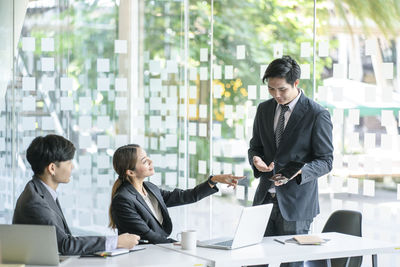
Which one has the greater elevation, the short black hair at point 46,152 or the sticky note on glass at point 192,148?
the short black hair at point 46,152

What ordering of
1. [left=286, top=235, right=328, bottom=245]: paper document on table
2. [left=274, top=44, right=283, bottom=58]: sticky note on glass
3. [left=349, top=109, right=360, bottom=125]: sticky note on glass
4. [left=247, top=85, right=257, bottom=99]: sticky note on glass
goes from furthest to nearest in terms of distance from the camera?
1. [left=247, top=85, right=257, bottom=99]: sticky note on glass
2. [left=274, top=44, right=283, bottom=58]: sticky note on glass
3. [left=349, top=109, right=360, bottom=125]: sticky note on glass
4. [left=286, top=235, right=328, bottom=245]: paper document on table

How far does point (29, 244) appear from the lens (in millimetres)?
3125

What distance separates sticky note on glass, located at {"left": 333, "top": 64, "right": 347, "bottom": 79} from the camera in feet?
18.3

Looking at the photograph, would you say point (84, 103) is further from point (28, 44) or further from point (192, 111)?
point (192, 111)

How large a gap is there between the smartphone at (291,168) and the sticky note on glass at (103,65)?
10.6 ft

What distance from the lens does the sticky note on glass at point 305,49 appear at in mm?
5816

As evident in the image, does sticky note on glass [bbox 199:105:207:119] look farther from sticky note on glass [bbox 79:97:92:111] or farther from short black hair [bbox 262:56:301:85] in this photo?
short black hair [bbox 262:56:301:85]

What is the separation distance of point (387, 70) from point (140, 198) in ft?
7.69


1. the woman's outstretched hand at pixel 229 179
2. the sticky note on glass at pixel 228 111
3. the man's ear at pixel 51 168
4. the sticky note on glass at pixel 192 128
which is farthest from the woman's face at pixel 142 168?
the sticky note on glass at pixel 192 128

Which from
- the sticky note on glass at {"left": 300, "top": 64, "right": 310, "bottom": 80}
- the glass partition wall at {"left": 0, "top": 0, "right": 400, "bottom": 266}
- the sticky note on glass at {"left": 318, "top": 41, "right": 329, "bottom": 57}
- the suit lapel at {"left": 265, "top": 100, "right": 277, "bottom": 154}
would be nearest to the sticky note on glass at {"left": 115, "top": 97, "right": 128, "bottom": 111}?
the glass partition wall at {"left": 0, "top": 0, "right": 400, "bottom": 266}

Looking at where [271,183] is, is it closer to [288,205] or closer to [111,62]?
[288,205]

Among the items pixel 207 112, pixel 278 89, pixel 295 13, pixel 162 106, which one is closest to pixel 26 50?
pixel 162 106

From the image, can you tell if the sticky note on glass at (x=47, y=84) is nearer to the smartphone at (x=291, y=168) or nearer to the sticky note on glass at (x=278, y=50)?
the sticky note on glass at (x=278, y=50)

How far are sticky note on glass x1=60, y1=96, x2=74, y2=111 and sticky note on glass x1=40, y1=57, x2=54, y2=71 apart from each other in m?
0.31
